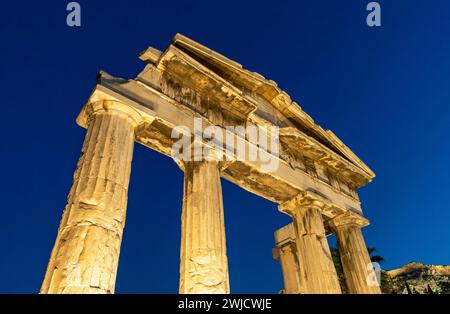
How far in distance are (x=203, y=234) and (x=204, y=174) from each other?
6.34ft

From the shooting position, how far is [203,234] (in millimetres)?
8328

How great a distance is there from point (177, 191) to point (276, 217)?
1395 inches

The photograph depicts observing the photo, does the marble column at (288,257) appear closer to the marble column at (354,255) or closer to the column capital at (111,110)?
the marble column at (354,255)

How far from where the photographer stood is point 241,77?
12.9m

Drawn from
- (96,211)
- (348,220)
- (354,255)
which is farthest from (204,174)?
(348,220)

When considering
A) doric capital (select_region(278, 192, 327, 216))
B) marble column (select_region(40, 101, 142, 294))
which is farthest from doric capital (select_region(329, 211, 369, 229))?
marble column (select_region(40, 101, 142, 294))

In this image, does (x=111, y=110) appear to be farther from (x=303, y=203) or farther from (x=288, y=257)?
(x=288, y=257)

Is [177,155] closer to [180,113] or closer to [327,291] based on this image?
[180,113]

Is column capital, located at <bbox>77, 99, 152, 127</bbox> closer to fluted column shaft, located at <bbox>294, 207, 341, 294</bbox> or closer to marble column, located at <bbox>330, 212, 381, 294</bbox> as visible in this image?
fluted column shaft, located at <bbox>294, 207, 341, 294</bbox>

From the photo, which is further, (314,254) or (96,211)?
(314,254)

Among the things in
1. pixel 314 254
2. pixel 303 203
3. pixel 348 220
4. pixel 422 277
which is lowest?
pixel 314 254

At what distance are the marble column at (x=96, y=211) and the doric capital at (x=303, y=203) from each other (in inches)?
278

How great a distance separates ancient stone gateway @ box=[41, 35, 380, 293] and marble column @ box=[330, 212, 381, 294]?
0.14 feet

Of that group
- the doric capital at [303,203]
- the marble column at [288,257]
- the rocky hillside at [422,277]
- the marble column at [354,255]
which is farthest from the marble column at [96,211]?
the rocky hillside at [422,277]
